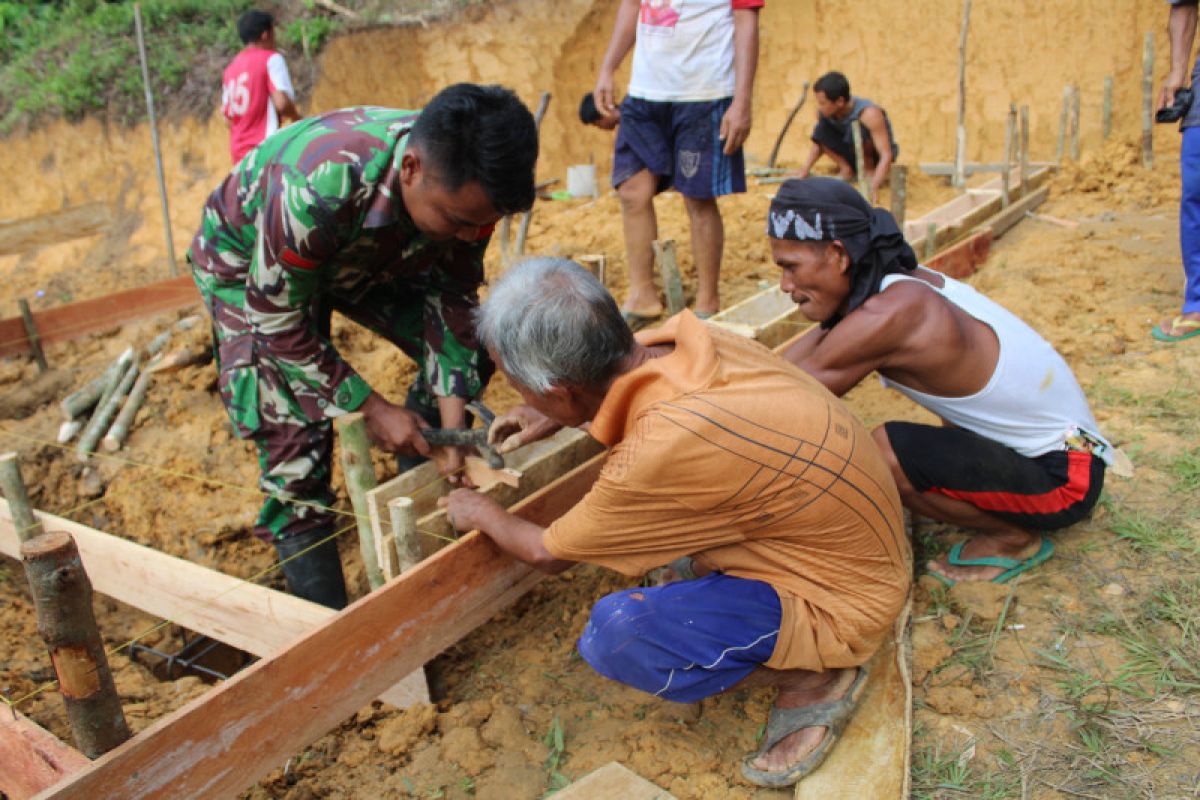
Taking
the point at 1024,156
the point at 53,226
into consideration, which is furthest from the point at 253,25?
the point at 1024,156

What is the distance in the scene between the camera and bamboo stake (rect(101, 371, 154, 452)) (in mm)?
5008

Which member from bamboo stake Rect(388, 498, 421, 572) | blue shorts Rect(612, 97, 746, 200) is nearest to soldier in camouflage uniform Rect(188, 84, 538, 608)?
bamboo stake Rect(388, 498, 421, 572)

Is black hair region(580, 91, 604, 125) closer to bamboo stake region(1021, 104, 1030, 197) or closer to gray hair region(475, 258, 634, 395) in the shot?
gray hair region(475, 258, 634, 395)

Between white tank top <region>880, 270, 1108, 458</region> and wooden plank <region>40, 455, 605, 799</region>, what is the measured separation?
141cm

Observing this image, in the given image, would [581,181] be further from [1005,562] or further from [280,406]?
[1005,562]

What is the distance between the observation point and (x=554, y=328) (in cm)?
195

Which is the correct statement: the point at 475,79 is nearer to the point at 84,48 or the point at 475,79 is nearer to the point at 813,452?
the point at 84,48

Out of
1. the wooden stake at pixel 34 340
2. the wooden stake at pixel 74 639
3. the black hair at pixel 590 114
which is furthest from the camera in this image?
the wooden stake at pixel 34 340

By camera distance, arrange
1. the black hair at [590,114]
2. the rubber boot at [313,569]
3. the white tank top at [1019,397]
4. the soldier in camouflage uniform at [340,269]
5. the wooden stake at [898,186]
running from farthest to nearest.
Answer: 1. the wooden stake at [898,186]
2. the black hair at [590,114]
3. the rubber boot at [313,569]
4. the white tank top at [1019,397]
5. the soldier in camouflage uniform at [340,269]

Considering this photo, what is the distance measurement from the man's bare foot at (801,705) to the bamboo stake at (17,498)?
2797mm

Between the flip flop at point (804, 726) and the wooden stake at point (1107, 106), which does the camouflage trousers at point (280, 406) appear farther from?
the wooden stake at point (1107, 106)

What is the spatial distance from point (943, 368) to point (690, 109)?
7.73 feet

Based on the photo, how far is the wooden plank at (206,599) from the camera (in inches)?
104

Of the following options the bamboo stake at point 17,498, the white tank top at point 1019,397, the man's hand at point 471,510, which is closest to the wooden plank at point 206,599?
the bamboo stake at point 17,498
